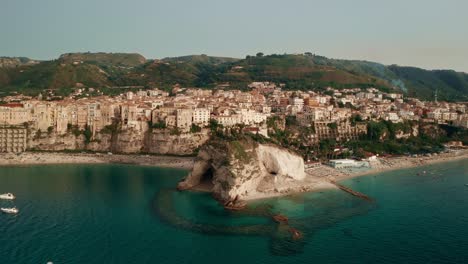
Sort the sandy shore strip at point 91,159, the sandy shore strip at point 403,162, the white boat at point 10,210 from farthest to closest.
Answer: the sandy shore strip at point 91,159 → the sandy shore strip at point 403,162 → the white boat at point 10,210

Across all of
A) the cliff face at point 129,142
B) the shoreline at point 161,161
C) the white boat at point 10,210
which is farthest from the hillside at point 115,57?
the white boat at point 10,210

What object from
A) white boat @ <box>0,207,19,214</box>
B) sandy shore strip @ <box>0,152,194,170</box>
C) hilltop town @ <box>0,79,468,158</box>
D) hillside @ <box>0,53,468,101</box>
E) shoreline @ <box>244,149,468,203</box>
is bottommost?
white boat @ <box>0,207,19,214</box>

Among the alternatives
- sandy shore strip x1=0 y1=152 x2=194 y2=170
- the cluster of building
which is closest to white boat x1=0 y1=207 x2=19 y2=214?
sandy shore strip x1=0 y1=152 x2=194 y2=170

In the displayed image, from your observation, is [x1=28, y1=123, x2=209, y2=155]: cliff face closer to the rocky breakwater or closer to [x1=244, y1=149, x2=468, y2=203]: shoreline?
the rocky breakwater

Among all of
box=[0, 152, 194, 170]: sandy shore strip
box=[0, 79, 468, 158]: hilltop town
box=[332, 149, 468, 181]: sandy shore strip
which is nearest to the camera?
box=[332, 149, 468, 181]: sandy shore strip

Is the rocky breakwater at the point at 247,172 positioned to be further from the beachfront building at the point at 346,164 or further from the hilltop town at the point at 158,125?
the hilltop town at the point at 158,125

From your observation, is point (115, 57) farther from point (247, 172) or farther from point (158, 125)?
point (247, 172)

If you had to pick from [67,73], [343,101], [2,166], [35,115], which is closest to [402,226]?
[2,166]
